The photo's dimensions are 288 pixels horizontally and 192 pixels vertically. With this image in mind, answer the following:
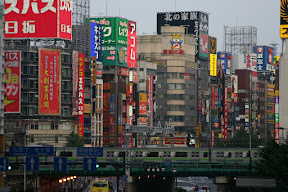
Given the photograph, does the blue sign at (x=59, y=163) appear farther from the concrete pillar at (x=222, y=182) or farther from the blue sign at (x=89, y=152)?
the concrete pillar at (x=222, y=182)

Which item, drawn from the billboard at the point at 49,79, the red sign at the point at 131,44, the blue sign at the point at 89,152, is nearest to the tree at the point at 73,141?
the billboard at the point at 49,79

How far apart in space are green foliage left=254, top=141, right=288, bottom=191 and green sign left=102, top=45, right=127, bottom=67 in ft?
278

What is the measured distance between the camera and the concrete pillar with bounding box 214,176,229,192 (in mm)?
109781

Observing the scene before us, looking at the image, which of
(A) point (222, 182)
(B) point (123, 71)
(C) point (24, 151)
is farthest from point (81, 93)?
(C) point (24, 151)

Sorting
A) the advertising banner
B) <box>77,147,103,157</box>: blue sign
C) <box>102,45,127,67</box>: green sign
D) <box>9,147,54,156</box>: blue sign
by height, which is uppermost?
<box>102,45,127,67</box>: green sign

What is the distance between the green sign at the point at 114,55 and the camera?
578 ft


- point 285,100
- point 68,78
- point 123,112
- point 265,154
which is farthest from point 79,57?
point 265,154

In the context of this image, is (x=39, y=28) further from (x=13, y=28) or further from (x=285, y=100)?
(x=285, y=100)

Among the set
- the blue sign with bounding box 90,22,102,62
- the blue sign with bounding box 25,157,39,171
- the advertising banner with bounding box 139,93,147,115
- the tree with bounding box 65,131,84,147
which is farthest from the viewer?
the advertising banner with bounding box 139,93,147,115

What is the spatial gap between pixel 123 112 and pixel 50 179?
53.8m

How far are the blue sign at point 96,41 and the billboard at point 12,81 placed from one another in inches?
1075

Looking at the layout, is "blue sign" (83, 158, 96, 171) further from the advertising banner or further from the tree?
the advertising banner

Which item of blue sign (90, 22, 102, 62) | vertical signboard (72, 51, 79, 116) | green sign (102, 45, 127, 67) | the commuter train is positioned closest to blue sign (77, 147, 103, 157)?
the commuter train

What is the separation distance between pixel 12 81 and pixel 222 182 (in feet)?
148
